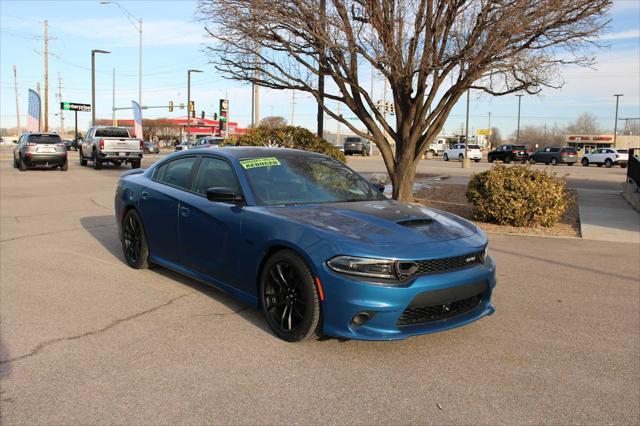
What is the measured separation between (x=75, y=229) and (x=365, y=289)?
7.23 metres

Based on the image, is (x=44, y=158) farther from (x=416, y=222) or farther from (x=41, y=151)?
(x=416, y=222)

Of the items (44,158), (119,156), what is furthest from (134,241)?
(44,158)

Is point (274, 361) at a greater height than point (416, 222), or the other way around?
point (416, 222)

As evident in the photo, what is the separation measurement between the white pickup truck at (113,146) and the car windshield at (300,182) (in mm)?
21127

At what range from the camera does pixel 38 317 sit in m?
4.75

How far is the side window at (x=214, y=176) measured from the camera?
5020 mm

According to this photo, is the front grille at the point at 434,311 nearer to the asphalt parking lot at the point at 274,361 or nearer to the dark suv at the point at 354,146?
the asphalt parking lot at the point at 274,361

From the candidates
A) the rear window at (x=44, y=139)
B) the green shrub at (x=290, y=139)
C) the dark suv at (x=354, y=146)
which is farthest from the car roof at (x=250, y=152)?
the dark suv at (x=354, y=146)

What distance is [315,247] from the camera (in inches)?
152

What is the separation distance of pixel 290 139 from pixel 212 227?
25.6 ft

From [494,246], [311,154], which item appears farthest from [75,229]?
[494,246]

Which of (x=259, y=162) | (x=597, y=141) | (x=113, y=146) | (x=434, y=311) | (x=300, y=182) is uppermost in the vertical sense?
(x=597, y=141)

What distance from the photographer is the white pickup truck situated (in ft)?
80.1

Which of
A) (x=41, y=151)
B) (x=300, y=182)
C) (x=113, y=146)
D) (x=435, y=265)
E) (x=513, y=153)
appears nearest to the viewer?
(x=435, y=265)
